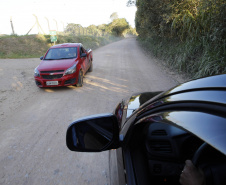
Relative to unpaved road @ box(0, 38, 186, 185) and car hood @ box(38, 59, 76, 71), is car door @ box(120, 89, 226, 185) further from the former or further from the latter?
car hood @ box(38, 59, 76, 71)

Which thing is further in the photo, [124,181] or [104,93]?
[104,93]

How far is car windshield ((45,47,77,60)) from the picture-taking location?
7.50 m

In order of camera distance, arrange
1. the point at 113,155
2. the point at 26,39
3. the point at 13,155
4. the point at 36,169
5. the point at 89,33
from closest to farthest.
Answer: the point at 113,155 → the point at 36,169 → the point at 13,155 → the point at 26,39 → the point at 89,33

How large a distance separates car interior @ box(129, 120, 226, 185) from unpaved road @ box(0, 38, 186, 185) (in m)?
1.29

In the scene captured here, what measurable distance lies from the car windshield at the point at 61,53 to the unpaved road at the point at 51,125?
133cm

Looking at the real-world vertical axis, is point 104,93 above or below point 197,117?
below

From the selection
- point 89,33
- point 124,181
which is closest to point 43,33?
point 89,33

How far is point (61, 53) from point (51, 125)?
14.6 feet

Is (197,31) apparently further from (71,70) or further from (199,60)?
(71,70)

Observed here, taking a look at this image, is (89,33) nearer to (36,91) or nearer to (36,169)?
(36,91)

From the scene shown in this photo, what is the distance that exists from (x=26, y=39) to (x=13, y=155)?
2130 centimetres

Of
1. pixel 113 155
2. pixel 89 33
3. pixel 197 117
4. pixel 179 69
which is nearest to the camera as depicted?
pixel 197 117

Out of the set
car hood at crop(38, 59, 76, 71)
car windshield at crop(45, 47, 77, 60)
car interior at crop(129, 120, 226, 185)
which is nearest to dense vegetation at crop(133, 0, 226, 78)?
car hood at crop(38, 59, 76, 71)

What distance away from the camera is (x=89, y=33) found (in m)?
35.7
